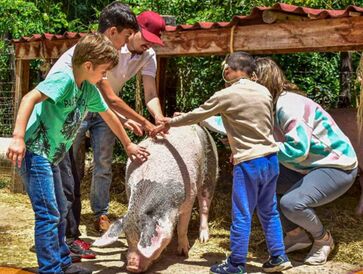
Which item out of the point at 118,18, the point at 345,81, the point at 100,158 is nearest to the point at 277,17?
the point at 118,18

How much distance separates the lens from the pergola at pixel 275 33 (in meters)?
4.90

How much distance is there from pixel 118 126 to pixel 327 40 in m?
1.95

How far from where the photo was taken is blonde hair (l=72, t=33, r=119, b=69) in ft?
11.8

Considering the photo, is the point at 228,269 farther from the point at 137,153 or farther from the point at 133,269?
the point at 137,153

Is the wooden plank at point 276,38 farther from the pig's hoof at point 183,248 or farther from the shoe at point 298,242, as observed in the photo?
the pig's hoof at point 183,248

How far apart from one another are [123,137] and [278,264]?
1.39 m

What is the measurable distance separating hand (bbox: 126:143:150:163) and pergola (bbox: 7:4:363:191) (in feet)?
5.01

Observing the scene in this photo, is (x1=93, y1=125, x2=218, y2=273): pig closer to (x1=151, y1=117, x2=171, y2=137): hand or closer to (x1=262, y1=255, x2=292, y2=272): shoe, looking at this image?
(x1=151, y1=117, x2=171, y2=137): hand

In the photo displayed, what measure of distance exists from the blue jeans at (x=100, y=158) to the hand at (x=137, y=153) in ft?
2.51

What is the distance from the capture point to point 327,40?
4996mm

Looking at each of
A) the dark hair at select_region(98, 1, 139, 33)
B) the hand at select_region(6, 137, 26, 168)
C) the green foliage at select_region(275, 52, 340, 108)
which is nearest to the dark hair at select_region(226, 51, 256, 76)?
the dark hair at select_region(98, 1, 139, 33)

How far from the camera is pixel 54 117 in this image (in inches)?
143

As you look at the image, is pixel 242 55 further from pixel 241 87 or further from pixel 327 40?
pixel 327 40

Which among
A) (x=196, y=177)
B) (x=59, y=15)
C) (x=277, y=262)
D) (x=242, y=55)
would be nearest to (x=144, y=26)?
(x=242, y=55)
